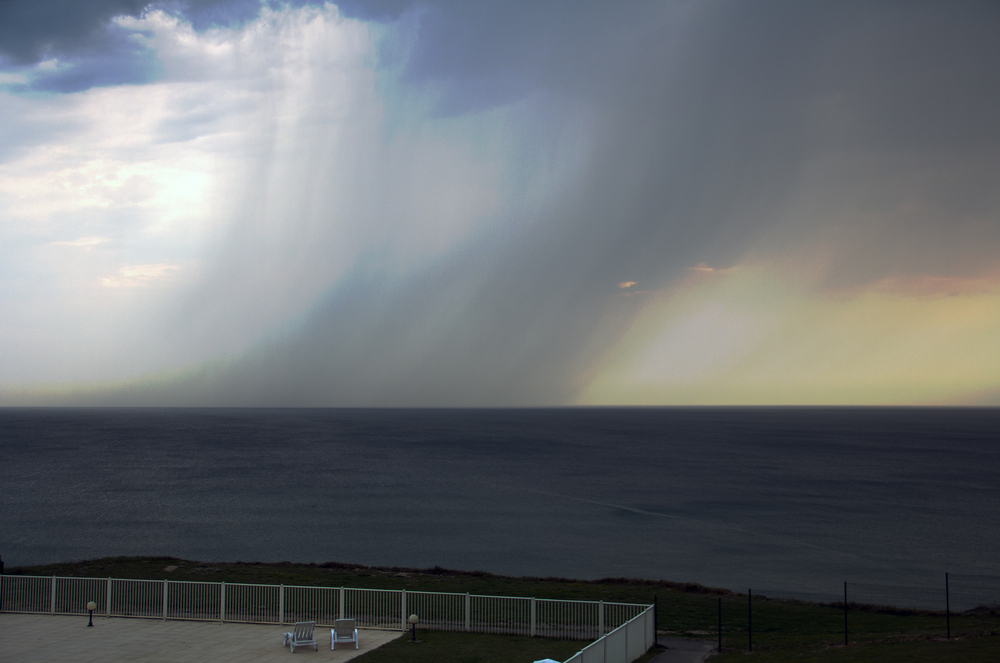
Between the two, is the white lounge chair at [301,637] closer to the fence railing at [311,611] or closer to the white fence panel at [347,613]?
the fence railing at [311,611]

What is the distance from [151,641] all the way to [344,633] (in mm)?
5647

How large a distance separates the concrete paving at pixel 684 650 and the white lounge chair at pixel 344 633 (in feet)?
27.6

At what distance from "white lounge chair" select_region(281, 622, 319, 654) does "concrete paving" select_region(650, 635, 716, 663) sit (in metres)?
9.51

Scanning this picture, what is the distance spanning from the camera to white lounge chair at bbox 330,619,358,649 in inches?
738

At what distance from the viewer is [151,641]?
63.6ft

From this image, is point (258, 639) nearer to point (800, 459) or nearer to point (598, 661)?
point (598, 661)

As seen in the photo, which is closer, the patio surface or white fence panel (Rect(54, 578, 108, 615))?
the patio surface

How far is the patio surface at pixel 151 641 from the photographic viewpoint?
17.9m

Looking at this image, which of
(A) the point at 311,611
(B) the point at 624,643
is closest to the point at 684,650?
(B) the point at 624,643

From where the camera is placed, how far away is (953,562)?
169ft

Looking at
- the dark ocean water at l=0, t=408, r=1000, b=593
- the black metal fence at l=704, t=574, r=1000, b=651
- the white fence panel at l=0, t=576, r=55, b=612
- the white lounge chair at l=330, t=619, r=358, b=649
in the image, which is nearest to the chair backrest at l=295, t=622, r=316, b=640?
the white lounge chair at l=330, t=619, r=358, b=649

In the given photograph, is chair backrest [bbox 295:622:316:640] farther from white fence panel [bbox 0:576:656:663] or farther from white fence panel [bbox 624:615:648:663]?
white fence panel [bbox 624:615:648:663]

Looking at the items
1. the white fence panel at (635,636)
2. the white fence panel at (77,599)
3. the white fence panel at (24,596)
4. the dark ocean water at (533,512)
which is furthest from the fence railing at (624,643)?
the dark ocean water at (533,512)

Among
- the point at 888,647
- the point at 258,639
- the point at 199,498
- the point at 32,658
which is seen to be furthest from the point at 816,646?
the point at 199,498
